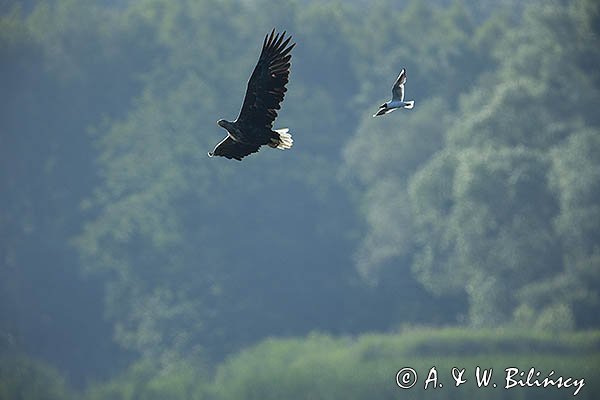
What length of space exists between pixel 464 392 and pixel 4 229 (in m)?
28.9

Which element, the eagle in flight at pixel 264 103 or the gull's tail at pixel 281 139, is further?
the gull's tail at pixel 281 139

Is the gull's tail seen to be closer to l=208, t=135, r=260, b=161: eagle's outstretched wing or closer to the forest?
l=208, t=135, r=260, b=161: eagle's outstretched wing

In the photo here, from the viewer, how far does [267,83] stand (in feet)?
62.8

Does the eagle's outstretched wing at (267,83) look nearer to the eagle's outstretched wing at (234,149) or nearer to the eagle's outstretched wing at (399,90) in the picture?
the eagle's outstretched wing at (234,149)

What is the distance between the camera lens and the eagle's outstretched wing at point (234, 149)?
66.1 feet

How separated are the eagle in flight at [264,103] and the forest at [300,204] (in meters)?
25.7

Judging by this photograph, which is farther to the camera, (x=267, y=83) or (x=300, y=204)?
(x=300, y=204)

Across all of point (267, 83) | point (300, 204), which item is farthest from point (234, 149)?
point (300, 204)

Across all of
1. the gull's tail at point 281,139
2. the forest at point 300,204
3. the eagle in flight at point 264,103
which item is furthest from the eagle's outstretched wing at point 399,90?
the forest at point 300,204

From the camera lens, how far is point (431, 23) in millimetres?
78500

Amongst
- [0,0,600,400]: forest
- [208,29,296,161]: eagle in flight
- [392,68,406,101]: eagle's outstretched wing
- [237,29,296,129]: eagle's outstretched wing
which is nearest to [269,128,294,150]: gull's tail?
[208,29,296,161]: eagle in flight

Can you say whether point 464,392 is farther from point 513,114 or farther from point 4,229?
point 4,229

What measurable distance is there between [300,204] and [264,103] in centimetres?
5050

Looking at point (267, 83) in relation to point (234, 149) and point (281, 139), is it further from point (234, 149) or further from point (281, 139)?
point (234, 149)
